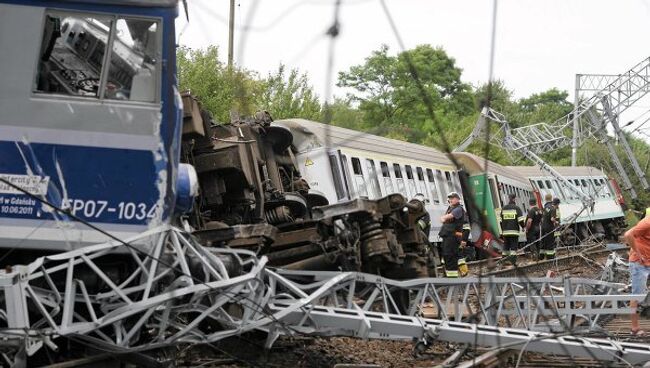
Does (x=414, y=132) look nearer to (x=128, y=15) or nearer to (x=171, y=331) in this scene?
(x=128, y=15)

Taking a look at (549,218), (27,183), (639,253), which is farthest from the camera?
(549,218)

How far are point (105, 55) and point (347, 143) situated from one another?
25.9 ft

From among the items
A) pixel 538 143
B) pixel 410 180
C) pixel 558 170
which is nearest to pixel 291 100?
pixel 410 180

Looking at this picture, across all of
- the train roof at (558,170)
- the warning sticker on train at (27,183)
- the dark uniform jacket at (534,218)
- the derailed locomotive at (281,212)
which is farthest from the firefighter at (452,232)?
the train roof at (558,170)

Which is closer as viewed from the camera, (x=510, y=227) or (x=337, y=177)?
(x=337, y=177)

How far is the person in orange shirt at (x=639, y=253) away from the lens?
11.3m

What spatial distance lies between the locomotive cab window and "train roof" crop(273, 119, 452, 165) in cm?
567

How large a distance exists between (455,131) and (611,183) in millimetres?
16358

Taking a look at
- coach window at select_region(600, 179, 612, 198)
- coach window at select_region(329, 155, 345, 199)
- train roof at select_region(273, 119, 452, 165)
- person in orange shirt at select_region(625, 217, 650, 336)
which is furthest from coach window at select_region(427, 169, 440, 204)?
coach window at select_region(600, 179, 612, 198)

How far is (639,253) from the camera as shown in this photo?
11320mm

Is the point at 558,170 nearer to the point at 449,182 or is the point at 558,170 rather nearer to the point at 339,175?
the point at 449,182

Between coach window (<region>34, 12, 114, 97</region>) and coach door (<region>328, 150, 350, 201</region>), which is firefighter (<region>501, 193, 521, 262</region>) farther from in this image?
coach window (<region>34, 12, 114, 97</region>)

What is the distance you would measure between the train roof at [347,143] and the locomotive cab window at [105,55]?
5667mm

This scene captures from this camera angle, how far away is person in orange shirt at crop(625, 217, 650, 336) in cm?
1129
